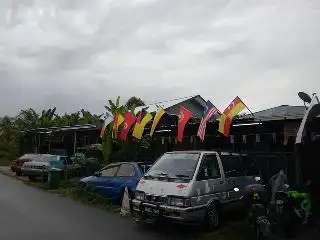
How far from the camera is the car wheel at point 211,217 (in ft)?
31.6

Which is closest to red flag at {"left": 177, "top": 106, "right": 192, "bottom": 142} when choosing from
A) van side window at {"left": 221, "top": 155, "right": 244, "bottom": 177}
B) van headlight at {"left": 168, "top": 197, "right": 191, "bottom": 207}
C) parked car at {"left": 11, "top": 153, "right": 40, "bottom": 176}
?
van side window at {"left": 221, "top": 155, "right": 244, "bottom": 177}

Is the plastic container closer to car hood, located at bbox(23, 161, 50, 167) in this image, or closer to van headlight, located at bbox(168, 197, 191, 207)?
car hood, located at bbox(23, 161, 50, 167)

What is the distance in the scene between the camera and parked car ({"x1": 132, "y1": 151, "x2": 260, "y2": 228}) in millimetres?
9211

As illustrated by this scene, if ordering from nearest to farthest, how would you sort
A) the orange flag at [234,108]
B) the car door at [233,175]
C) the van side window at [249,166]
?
the car door at [233,175], the van side window at [249,166], the orange flag at [234,108]

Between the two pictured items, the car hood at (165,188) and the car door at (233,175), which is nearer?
the car hood at (165,188)

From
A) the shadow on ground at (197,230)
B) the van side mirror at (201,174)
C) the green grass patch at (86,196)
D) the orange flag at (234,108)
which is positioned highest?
the orange flag at (234,108)

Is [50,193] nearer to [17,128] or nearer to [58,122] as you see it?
[58,122]

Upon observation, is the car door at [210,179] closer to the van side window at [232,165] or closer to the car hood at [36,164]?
the van side window at [232,165]

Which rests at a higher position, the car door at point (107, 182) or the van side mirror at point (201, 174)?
the van side mirror at point (201, 174)

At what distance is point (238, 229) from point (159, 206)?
1799 mm

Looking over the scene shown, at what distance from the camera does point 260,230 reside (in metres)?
8.57

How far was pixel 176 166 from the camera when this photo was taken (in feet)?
33.6

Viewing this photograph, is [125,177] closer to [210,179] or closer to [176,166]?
[176,166]

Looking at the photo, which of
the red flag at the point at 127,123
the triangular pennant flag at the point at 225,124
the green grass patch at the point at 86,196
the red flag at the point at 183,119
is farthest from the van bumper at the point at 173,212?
the red flag at the point at 127,123
